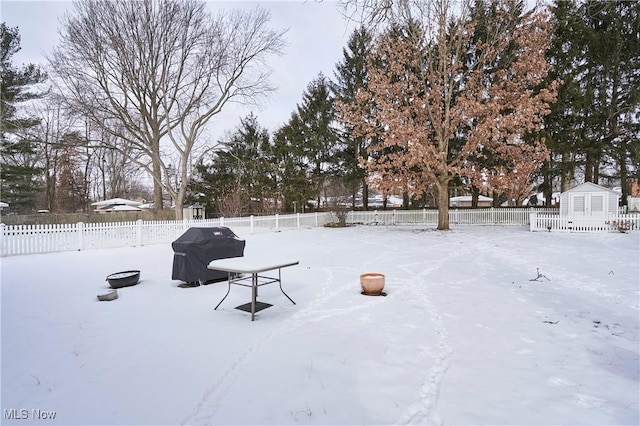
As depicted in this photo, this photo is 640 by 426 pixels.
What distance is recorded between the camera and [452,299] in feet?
17.3

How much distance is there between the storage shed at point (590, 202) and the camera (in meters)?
15.2

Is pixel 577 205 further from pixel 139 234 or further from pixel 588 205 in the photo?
pixel 139 234

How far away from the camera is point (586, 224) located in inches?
588

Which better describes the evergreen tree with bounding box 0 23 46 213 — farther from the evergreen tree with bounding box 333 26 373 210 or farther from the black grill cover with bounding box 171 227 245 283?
the evergreen tree with bounding box 333 26 373 210

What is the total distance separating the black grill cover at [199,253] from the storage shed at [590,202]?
16.1 metres

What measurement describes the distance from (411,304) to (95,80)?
18033 mm

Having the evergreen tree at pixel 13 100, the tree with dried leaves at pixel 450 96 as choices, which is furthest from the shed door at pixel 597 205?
the evergreen tree at pixel 13 100

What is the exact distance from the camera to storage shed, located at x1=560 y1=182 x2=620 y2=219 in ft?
49.9

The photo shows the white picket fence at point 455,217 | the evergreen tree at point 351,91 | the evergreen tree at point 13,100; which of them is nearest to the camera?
the evergreen tree at point 13,100

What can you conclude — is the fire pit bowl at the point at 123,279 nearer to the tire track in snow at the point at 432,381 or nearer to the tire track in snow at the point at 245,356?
the tire track in snow at the point at 245,356

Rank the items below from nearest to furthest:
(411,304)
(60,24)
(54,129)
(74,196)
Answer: (411,304) < (60,24) < (54,129) < (74,196)

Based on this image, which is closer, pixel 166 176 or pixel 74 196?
pixel 166 176

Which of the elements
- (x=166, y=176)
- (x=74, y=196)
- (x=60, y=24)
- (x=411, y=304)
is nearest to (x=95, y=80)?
(x=60, y=24)

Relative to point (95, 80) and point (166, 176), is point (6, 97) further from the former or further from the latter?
point (166, 176)
